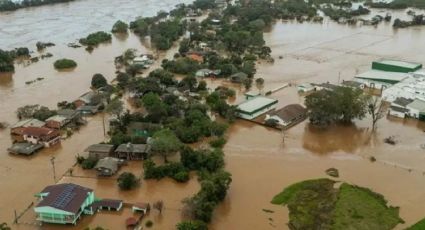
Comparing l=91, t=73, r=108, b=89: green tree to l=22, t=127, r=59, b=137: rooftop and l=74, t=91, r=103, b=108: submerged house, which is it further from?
l=22, t=127, r=59, b=137: rooftop

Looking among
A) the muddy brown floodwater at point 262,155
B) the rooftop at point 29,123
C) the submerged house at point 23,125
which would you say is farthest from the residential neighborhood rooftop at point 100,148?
the rooftop at point 29,123

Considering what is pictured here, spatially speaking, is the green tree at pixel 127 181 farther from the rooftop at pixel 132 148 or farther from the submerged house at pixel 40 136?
the submerged house at pixel 40 136

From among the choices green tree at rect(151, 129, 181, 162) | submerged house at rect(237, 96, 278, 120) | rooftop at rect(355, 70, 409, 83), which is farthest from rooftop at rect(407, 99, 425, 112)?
green tree at rect(151, 129, 181, 162)

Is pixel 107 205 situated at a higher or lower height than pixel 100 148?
lower

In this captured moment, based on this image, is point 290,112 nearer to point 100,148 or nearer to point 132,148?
point 132,148

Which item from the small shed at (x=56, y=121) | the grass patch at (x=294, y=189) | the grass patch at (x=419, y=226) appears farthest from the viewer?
the small shed at (x=56, y=121)

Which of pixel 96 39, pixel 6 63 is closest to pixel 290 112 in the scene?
pixel 6 63
